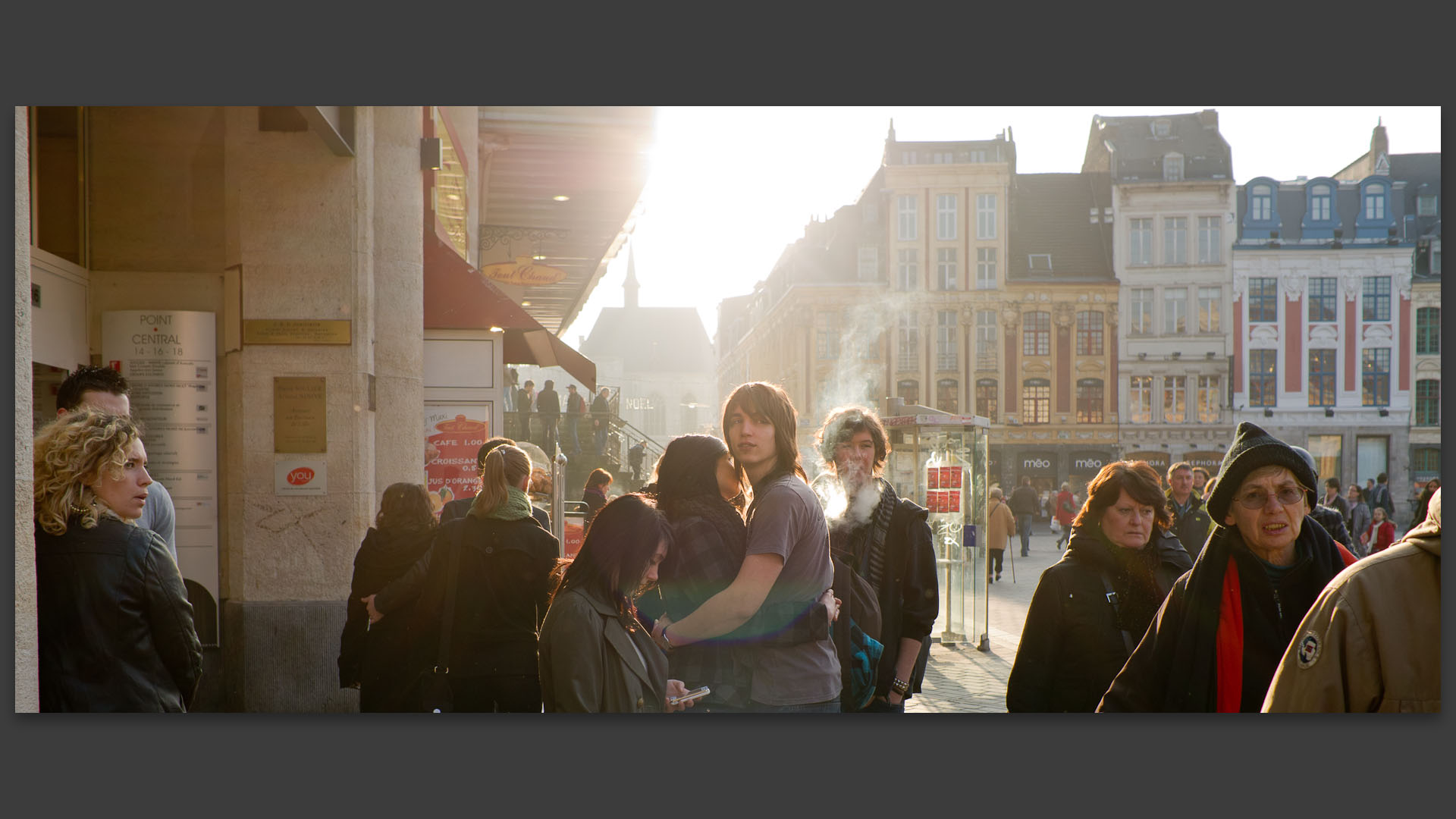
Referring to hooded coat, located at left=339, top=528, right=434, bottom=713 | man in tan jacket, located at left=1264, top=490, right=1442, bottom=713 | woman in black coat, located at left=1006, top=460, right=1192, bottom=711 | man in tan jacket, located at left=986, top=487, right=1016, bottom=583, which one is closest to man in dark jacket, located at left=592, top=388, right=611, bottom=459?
man in tan jacket, located at left=986, top=487, right=1016, bottom=583

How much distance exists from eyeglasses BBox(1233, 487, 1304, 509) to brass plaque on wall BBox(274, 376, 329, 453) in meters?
4.25

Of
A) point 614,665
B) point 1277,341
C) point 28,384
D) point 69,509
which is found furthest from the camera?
point 1277,341

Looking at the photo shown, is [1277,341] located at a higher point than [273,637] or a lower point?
higher

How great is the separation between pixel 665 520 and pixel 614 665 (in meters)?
0.43

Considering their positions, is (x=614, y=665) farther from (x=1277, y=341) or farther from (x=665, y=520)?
(x=1277, y=341)

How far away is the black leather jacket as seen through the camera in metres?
3.57

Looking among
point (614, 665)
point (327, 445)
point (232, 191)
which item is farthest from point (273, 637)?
point (614, 665)

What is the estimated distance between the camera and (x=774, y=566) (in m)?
3.57

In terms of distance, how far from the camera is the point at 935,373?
913cm

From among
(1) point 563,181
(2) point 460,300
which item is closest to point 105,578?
(2) point 460,300

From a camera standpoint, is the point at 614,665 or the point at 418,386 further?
the point at 418,386

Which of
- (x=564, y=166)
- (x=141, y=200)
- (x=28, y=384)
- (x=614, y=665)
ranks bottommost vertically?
(x=614, y=665)

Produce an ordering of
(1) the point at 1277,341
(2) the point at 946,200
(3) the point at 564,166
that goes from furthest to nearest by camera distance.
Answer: (3) the point at 564,166 → (2) the point at 946,200 → (1) the point at 1277,341

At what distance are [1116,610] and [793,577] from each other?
3.57 ft
